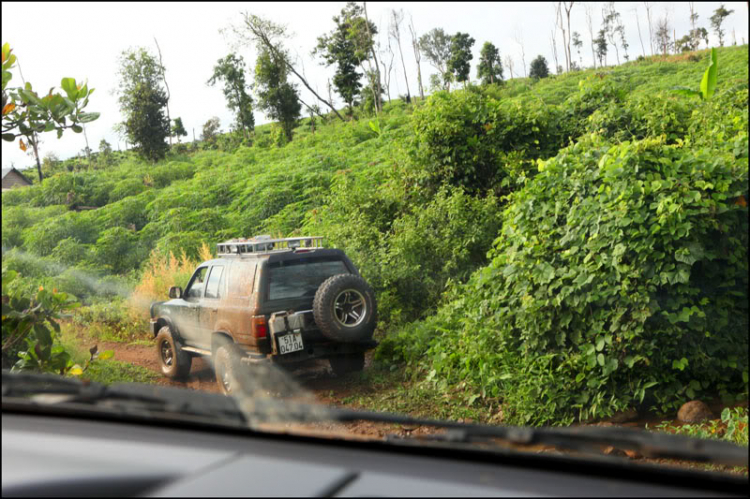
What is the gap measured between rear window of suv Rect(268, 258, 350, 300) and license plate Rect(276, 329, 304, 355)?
0.26m

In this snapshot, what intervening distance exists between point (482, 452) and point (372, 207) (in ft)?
13.6

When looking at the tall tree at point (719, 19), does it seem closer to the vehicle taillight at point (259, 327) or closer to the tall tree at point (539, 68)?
the tall tree at point (539, 68)

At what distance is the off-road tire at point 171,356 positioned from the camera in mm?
3699

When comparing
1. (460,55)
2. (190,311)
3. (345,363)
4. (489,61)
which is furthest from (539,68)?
(190,311)

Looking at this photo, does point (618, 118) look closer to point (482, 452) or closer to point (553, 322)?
point (553, 322)

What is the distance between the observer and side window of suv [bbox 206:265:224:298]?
382cm

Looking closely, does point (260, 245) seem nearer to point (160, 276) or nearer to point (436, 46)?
point (160, 276)

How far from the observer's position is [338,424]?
5.32 ft

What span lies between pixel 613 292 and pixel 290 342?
1744 millimetres

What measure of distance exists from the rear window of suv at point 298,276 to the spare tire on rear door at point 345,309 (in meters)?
0.17

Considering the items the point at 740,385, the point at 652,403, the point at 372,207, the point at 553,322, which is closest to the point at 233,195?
the point at 372,207

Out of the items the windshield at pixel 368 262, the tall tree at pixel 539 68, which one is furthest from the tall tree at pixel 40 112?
the tall tree at pixel 539 68

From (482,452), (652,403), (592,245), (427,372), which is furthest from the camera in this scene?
(427,372)

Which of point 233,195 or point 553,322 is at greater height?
point 233,195
